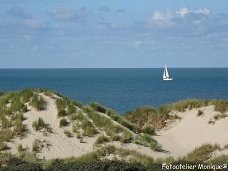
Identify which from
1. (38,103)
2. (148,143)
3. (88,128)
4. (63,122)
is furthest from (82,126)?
(148,143)

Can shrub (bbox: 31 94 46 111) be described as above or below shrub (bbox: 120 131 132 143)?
above

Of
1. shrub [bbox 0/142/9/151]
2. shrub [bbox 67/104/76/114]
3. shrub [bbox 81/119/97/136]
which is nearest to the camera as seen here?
shrub [bbox 0/142/9/151]

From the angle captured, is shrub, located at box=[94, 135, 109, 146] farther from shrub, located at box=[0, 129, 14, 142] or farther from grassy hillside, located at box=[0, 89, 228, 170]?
shrub, located at box=[0, 129, 14, 142]

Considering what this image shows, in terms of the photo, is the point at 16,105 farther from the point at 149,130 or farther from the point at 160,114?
the point at 160,114

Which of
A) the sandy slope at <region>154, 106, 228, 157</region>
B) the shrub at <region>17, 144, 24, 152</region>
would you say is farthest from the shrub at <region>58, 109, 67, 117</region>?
the sandy slope at <region>154, 106, 228, 157</region>

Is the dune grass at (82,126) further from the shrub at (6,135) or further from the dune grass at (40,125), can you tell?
the shrub at (6,135)

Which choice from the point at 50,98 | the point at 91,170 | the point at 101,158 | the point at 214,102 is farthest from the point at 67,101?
the point at 91,170

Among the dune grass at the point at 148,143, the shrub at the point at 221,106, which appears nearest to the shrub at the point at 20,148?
the dune grass at the point at 148,143

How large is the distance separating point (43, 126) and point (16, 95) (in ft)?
12.2

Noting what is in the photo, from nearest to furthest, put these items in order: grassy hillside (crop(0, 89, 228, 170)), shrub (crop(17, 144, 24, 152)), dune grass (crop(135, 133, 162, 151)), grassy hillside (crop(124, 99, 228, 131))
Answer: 1. grassy hillside (crop(0, 89, 228, 170))
2. shrub (crop(17, 144, 24, 152))
3. dune grass (crop(135, 133, 162, 151))
4. grassy hillside (crop(124, 99, 228, 131))

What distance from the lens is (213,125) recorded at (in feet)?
113

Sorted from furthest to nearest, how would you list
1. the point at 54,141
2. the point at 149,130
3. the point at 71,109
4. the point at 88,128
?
the point at 149,130, the point at 71,109, the point at 88,128, the point at 54,141

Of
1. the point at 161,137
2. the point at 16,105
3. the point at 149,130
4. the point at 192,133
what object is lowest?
the point at 161,137

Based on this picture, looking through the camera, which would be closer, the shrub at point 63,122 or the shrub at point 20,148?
the shrub at point 20,148
